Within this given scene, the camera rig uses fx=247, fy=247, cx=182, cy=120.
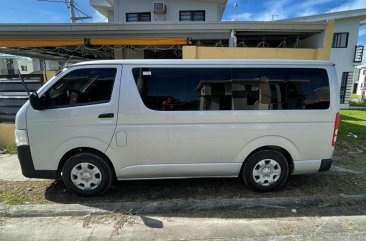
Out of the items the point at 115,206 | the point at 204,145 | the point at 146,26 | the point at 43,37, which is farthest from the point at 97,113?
the point at 43,37

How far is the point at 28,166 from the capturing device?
3.56 meters

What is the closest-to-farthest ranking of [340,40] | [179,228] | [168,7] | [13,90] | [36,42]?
[179,228] < [13,90] < [36,42] < [168,7] < [340,40]

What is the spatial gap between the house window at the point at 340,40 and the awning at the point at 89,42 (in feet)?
50.4

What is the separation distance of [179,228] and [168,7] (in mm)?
13029

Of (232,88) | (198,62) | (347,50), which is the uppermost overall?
(347,50)

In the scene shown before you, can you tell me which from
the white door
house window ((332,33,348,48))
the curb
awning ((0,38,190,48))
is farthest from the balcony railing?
the white door

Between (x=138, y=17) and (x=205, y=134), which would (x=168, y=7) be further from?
(x=205, y=134)

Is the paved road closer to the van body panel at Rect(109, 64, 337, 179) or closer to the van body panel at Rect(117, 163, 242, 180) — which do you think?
the van body panel at Rect(117, 163, 242, 180)

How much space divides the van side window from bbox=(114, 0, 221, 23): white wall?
36.1 feet

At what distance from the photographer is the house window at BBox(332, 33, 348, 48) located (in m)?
17.4

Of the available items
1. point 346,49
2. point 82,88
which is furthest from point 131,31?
point 346,49

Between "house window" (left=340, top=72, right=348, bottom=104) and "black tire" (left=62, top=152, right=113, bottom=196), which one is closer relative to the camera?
"black tire" (left=62, top=152, right=113, bottom=196)

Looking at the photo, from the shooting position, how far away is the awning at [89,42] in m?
6.77

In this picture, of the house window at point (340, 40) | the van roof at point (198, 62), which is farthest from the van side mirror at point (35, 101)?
the house window at point (340, 40)
